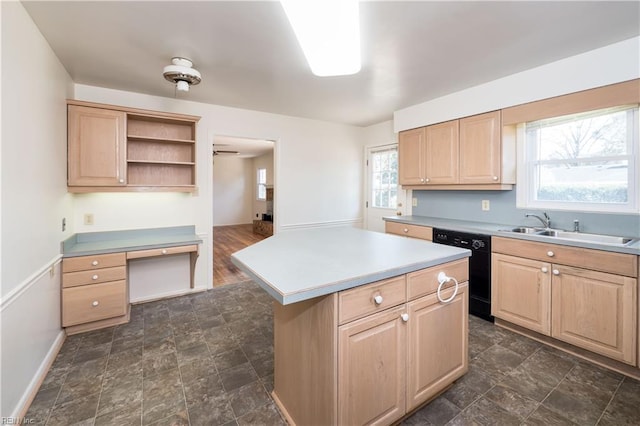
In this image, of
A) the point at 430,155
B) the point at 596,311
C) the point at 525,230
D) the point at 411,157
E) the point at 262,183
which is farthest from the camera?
the point at 262,183

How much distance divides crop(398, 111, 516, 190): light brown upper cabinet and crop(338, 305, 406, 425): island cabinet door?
7.22 ft

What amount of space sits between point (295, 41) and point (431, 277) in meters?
1.89

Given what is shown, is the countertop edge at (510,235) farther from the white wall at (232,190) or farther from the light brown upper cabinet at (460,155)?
the white wall at (232,190)

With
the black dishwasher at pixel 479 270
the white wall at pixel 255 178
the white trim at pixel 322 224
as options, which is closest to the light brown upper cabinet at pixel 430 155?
the black dishwasher at pixel 479 270

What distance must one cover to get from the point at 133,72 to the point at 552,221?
418 cm

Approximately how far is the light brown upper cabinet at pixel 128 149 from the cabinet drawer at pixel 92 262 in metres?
0.66

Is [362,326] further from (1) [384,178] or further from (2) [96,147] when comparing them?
(1) [384,178]

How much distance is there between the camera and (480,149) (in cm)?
296

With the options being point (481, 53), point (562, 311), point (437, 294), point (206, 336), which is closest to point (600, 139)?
point (481, 53)

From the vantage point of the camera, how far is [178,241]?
303 cm

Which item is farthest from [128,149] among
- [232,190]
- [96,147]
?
[232,190]

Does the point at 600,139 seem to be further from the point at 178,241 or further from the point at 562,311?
the point at 178,241

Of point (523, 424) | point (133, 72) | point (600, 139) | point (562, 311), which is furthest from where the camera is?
point (133, 72)

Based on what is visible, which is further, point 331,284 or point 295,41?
point 295,41
